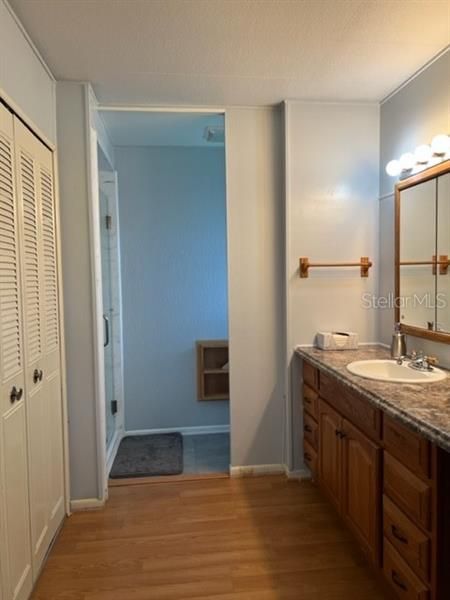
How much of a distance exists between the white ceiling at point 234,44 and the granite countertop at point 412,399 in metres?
1.55

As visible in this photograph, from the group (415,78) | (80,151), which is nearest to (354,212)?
(415,78)

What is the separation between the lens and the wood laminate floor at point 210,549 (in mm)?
1812

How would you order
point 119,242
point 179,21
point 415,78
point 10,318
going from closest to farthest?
point 10,318 < point 179,21 < point 415,78 < point 119,242

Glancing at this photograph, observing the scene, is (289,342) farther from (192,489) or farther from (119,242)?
(119,242)

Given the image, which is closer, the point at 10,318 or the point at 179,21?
the point at 10,318

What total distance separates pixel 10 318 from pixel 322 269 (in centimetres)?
183

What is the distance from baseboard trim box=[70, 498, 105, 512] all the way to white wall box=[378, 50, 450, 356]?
6.66 ft

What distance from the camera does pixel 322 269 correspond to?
270cm

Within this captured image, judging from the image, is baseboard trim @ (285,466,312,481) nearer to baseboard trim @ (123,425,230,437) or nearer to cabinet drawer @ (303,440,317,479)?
cabinet drawer @ (303,440,317,479)

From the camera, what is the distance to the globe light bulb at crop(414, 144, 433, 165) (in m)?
2.13

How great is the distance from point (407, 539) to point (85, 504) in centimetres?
180

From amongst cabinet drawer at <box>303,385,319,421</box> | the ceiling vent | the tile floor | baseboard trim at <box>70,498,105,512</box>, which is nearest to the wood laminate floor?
baseboard trim at <box>70,498,105,512</box>

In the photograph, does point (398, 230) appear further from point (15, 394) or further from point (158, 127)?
point (15, 394)

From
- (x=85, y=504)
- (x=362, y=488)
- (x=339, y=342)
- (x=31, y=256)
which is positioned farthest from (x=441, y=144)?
(x=85, y=504)
